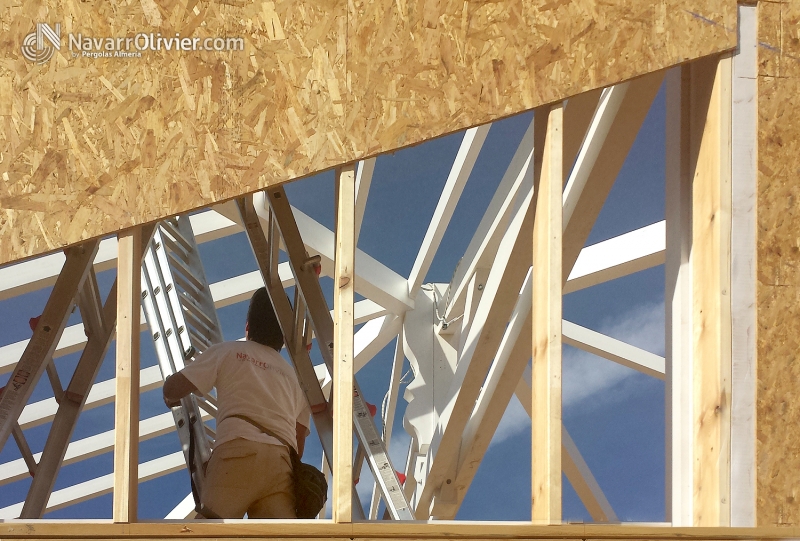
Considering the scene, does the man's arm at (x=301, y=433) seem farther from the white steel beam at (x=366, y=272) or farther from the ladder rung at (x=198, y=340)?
the white steel beam at (x=366, y=272)

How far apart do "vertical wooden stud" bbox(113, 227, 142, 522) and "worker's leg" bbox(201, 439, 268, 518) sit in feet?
2.54

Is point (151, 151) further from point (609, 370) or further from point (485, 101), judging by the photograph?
point (609, 370)

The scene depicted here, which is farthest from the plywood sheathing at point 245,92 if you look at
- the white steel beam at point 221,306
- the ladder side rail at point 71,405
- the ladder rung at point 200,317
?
the white steel beam at point 221,306

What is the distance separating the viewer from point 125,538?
3.87m

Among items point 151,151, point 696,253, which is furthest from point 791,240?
point 151,151

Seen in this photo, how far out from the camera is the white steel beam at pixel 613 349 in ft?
29.4

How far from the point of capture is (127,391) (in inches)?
153

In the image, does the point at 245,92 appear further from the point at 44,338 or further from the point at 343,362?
the point at 44,338

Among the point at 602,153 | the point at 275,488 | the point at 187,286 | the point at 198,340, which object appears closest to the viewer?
the point at 275,488

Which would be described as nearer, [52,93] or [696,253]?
[52,93]

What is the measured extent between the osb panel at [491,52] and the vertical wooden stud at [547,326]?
0.71 ft

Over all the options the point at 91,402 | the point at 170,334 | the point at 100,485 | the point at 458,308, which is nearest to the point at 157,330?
the point at 170,334

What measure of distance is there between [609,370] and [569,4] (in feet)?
43.2

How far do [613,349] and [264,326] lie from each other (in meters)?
4.75
